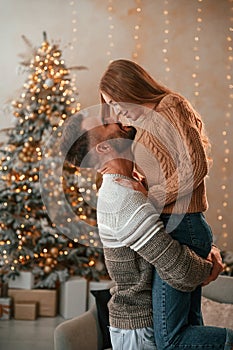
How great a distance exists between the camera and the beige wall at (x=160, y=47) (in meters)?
6.16

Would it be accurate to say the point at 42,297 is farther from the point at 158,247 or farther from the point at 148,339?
the point at 158,247

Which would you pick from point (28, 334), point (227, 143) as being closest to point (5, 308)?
point (28, 334)

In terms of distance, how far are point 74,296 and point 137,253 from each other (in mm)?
3463

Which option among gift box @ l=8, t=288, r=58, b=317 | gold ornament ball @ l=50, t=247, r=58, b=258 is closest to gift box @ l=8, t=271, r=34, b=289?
gift box @ l=8, t=288, r=58, b=317

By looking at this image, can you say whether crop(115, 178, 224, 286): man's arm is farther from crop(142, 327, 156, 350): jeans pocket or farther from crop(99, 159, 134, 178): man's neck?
crop(142, 327, 156, 350): jeans pocket

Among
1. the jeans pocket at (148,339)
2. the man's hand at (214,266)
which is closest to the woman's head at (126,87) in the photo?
the man's hand at (214,266)

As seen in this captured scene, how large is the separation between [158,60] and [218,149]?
94cm

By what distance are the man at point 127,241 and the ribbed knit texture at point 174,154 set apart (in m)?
0.05

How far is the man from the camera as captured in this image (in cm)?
206

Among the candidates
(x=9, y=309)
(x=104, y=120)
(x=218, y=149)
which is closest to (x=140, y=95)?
(x=104, y=120)

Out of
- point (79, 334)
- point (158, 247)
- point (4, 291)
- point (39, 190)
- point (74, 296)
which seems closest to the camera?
point (158, 247)

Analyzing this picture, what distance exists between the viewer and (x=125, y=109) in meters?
2.10

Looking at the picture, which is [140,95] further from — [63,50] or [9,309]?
[63,50]

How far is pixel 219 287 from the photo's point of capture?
3.96 meters
